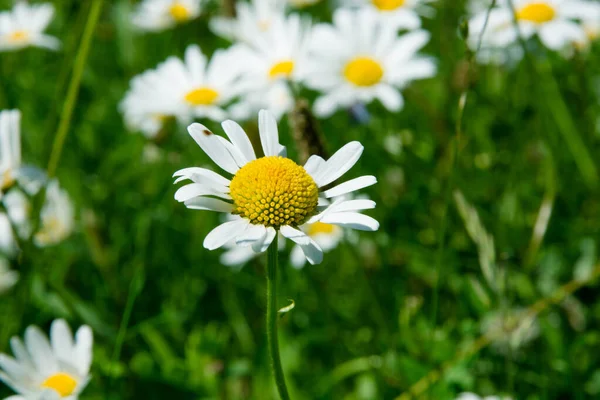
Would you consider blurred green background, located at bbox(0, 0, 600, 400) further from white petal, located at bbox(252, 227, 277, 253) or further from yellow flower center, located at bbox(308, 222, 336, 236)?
white petal, located at bbox(252, 227, 277, 253)

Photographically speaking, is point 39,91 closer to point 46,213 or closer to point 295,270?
point 46,213

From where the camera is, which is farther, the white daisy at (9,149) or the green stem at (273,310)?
the white daisy at (9,149)

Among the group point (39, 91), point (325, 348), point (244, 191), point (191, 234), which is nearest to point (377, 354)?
point (325, 348)

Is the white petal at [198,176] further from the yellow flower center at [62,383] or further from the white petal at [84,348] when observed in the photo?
the yellow flower center at [62,383]

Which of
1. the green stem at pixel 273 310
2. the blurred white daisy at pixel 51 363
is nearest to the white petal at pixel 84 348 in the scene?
the blurred white daisy at pixel 51 363

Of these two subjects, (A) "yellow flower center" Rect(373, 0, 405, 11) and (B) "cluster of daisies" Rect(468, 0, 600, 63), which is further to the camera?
(A) "yellow flower center" Rect(373, 0, 405, 11)

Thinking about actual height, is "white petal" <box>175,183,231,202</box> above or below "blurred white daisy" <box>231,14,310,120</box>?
below

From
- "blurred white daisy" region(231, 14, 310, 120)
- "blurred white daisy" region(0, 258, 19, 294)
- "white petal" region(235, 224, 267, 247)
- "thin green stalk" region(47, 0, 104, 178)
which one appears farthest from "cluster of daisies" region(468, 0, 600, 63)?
"blurred white daisy" region(0, 258, 19, 294)
